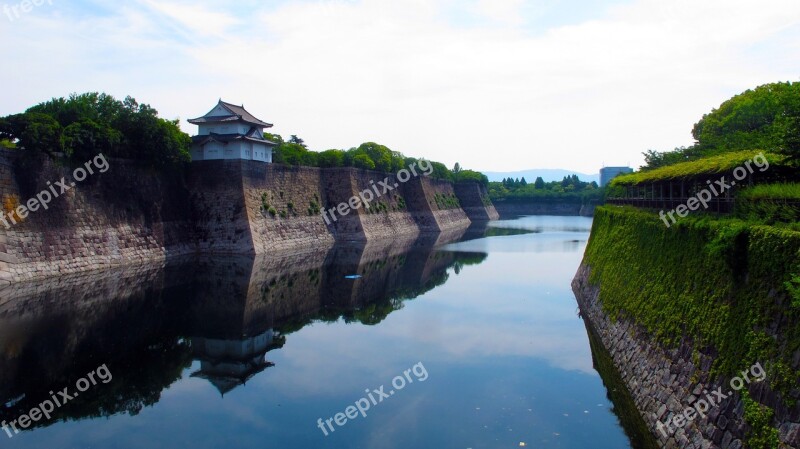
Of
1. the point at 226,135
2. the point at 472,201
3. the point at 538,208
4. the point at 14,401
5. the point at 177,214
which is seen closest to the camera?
the point at 14,401

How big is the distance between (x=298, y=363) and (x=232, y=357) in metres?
1.88

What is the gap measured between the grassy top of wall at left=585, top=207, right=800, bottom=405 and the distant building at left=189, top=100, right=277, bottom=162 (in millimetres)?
27587

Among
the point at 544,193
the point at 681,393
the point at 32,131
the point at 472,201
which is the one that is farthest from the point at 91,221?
the point at 544,193

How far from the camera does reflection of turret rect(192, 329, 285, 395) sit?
12.6 m

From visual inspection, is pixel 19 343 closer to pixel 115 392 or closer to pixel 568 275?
pixel 115 392

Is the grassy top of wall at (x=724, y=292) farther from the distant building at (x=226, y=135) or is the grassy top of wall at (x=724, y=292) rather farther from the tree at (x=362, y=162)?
the tree at (x=362, y=162)

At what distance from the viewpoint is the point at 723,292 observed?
8.14m

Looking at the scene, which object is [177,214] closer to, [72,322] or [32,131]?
[32,131]

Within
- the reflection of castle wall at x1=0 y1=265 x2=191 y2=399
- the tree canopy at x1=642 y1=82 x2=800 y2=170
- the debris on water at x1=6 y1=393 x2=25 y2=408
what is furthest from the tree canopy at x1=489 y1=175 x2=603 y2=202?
the debris on water at x1=6 y1=393 x2=25 y2=408

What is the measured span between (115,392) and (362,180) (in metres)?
37.7

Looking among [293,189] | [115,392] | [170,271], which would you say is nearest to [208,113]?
[293,189]

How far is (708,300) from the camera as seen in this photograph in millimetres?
8492

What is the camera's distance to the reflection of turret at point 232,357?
41.3 ft

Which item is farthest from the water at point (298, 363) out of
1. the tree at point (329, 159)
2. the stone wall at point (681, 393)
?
the tree at point (329, 159)
